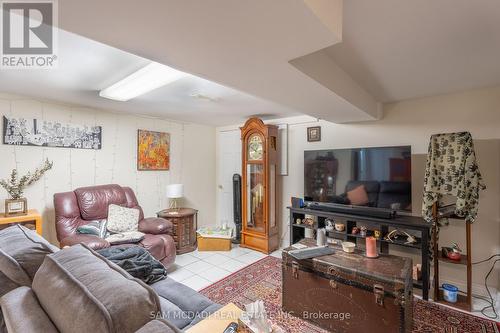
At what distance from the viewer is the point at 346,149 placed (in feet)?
10.1

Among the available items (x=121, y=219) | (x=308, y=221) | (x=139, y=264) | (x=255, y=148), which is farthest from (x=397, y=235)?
(x=121, y=219)

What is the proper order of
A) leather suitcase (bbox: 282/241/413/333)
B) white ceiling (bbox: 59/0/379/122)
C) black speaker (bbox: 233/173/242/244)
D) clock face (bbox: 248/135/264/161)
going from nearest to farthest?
white ceiling (bbox: 59/0/379/122)
leather suitcase (bbox: 282/241/413/333)
clock face (bbox: 248/135/264/161)
black speaker (bbox: 233/173/242/244)

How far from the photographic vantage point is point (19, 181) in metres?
2.79

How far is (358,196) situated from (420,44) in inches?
71.3

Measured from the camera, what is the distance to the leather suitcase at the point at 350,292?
1664 millimetres

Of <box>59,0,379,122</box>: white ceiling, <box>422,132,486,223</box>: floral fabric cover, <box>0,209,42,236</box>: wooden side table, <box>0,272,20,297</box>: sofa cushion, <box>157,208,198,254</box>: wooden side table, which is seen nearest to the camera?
<box>59,0,379,122</box>: white ceiling

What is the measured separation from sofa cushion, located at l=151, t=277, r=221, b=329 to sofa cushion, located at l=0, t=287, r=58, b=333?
0.57 metres

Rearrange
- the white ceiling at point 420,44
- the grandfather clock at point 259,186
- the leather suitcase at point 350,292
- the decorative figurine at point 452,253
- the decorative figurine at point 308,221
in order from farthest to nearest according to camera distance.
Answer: the grandfather clock at point 259,186, the decorative figurine at point 308,221, the decorative figurine at point 452,253, the leather suitcase at point 350,292, the white ceiling at point 420,44

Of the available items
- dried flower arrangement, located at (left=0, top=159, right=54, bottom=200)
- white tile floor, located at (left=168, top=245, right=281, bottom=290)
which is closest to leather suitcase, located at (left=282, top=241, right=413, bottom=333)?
white tile floor, located at (left=168, top=245, right=281, bottom=290)

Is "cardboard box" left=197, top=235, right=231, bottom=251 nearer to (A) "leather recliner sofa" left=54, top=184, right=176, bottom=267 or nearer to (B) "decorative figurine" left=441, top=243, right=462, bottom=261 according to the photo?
(A) "leather recliner sofa" left=54, top=184, right=176, bottom=267

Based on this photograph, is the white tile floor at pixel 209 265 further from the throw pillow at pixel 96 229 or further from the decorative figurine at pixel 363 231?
the decorative figurine at pixel 363 231

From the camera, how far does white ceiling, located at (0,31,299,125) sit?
1785 millimetres

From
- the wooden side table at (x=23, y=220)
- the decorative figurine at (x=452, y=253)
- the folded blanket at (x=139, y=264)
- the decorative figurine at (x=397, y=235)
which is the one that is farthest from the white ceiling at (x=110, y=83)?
the decorative figurine at (x=452, y=253)

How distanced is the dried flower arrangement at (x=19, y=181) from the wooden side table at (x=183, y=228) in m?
1.55
